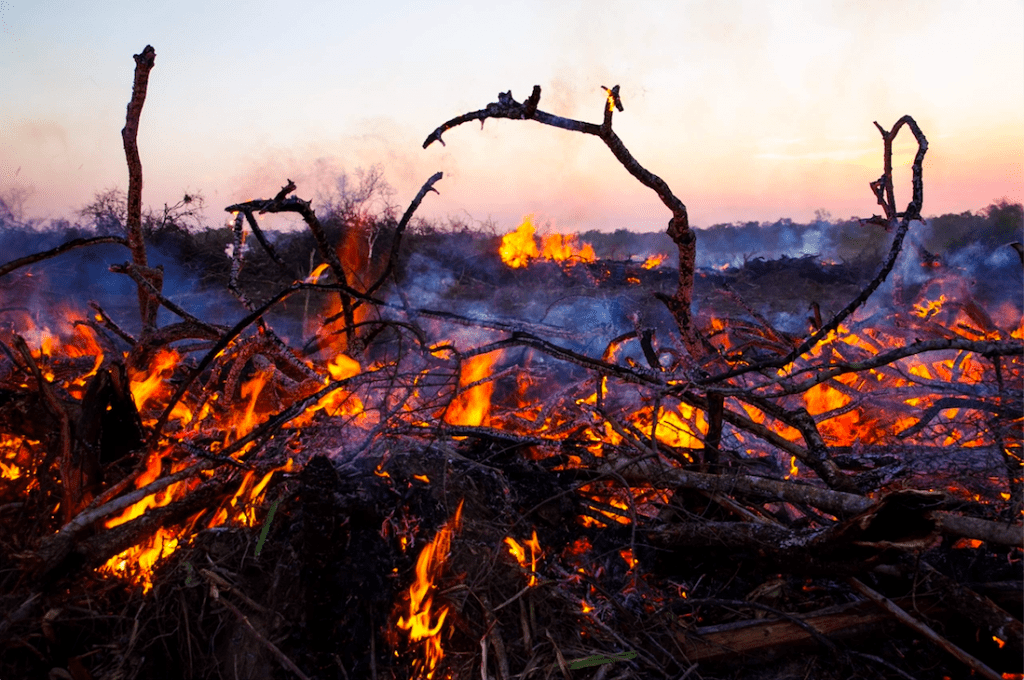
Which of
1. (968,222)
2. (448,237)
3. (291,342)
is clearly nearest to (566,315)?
(291,342)

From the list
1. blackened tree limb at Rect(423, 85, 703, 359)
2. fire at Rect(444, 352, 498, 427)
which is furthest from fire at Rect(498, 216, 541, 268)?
blackened tree limb at Rect(423, 85, 703, 359)

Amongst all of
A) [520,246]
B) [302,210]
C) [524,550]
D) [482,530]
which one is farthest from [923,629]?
[520,246]

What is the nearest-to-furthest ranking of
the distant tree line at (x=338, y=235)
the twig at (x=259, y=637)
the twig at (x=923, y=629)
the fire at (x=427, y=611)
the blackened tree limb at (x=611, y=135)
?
the twig at (x=923, y=629) < the twig at (x=259, y=637) < the fire at (x=427, y=611) < the blackened tree limb at (x=611, y=135) < the distant tree line at (x=338, y=235)

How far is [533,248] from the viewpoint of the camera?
1393cm

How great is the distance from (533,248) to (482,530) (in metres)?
11.4

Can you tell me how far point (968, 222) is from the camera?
18.2m

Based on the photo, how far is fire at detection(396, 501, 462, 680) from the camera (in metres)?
2.53

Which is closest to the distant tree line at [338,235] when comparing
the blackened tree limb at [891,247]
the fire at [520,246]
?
the fire at [520,246]

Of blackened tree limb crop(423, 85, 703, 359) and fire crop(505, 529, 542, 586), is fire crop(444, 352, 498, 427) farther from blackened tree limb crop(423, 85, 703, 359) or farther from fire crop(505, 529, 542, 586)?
blackened tree limb crop(423, 85, 703, 359)

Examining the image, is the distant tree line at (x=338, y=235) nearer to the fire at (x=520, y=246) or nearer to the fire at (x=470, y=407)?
the fire at (x=520, y=246)

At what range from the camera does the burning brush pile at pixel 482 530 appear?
2.48m

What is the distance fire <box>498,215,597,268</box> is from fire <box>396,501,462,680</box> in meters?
10.3

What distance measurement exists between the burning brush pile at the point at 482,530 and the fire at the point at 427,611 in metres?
0.01

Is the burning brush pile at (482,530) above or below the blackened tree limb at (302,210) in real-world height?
below
